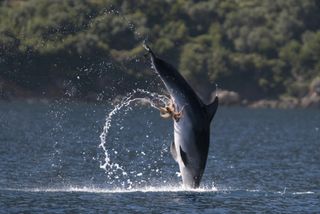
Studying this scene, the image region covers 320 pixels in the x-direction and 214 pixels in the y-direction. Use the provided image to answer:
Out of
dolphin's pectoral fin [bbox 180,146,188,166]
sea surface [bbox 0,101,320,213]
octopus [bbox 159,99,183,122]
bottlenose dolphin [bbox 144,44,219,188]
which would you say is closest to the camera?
octopus [bbox 159,99,183,122]

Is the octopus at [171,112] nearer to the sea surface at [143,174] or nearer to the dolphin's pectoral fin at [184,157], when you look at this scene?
the dolphin's pectoral fin at [184,157]

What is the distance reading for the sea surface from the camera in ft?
156

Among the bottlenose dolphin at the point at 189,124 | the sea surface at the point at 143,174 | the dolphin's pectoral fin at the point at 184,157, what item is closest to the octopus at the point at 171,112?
the bottlenose dolphin at the point at 189,124

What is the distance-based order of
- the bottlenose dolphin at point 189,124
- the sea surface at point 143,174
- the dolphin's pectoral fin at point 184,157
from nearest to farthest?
1. the bottlenose dolphin at point 189,124
2. the sea surface at point 143,174
3. the dolphin's pectoral fin at point 184,157

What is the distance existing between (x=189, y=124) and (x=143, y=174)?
19053 mm

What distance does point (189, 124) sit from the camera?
156ft

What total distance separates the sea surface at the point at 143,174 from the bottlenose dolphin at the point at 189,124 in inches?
81.4

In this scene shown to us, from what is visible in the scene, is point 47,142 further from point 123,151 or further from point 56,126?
point 56,126

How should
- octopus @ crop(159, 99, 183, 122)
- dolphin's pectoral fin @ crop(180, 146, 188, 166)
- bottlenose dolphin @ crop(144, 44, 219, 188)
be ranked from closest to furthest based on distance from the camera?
octopus @ crop(159, 99, 183, 122) → bottlenose dolphin @ crop(144, 44, 219, 188) → dolphin's pectoral fin @ crop(180, 146, 188, 166)

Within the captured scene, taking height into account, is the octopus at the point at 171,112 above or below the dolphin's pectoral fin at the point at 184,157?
above

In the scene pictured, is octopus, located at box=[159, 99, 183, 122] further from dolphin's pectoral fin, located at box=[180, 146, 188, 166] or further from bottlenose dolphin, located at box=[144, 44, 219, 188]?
dolphin's pectoral fin, located at box=[180, 146, 188, 166]

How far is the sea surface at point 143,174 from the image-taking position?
156 feet

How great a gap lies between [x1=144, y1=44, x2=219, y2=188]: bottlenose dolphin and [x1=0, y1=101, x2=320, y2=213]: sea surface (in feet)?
6.78

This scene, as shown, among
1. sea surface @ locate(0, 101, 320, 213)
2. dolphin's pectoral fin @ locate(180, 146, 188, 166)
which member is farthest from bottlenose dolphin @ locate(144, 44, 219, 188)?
sea surface @ locate(0, 101, 320, 213)
